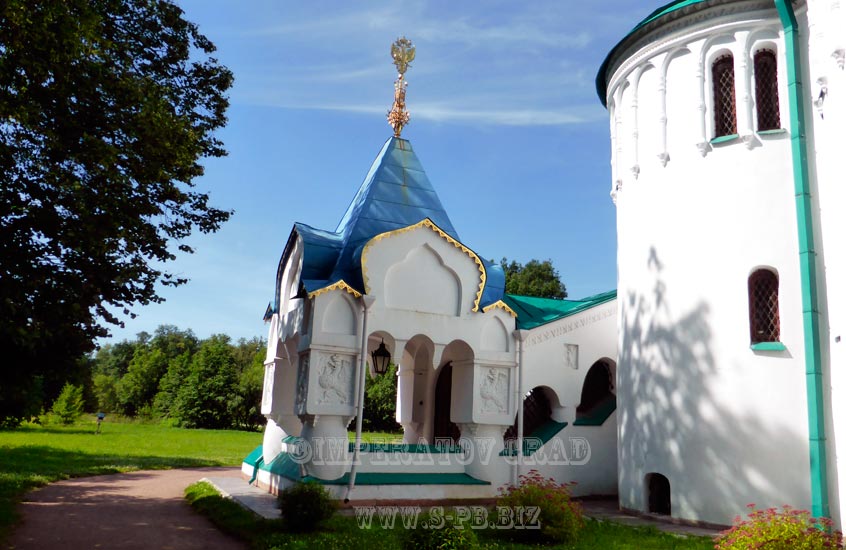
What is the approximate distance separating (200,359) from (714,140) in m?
41.8

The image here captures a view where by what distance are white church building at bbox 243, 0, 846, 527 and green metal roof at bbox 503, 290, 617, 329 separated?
9cm

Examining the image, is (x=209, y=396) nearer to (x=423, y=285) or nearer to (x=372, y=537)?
(x=423, y=285)

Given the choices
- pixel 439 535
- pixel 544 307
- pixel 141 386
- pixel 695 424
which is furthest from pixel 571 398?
pixel 141 386

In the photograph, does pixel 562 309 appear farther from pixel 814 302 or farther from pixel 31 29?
pixel 31 29

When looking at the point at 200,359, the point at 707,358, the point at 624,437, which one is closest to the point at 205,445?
the point at 200,359

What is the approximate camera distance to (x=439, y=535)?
22.8 ft

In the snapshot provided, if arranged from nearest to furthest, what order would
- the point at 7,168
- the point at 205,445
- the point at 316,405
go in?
the point at 7,168 → the point at 316,405 → the point at 205,445

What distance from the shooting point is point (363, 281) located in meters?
11.7

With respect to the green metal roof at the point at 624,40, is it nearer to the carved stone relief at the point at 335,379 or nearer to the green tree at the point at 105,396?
the carved stone relief at the point at 335,379

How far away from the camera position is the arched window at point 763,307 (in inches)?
397

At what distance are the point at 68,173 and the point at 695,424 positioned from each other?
9.88 metres

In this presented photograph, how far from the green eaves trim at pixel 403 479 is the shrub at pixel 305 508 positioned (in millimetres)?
1521

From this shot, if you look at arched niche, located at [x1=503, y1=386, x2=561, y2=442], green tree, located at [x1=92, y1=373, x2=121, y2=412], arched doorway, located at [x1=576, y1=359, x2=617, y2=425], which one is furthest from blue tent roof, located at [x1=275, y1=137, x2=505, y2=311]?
green tree, located at [x1=92, y1=373, x2=121, y2=412]

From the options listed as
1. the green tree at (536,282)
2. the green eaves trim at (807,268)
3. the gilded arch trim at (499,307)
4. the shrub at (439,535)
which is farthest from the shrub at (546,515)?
the green tree at (536,282)
